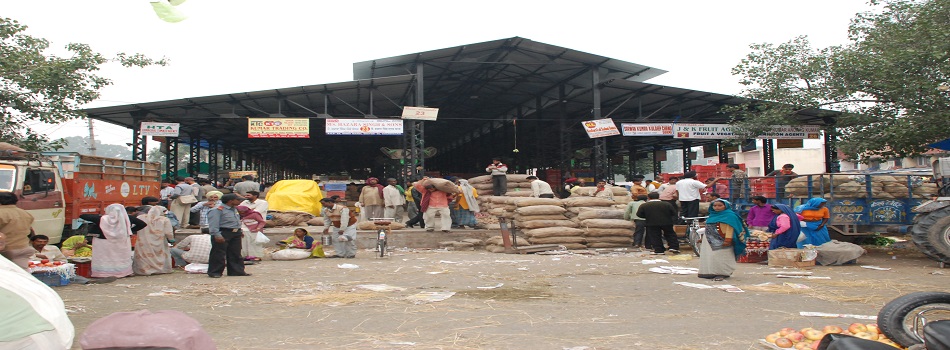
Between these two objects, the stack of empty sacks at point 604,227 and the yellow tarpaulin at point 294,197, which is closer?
the stack of empty sacks at point 604,227

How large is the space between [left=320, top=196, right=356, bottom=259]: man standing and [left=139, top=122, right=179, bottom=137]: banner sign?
400 inches

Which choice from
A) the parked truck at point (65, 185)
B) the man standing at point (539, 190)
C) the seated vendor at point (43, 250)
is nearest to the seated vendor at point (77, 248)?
the seated vendor at point (43, 250)

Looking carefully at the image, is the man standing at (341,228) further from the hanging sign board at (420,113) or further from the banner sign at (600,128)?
the banner sign at (600,128)

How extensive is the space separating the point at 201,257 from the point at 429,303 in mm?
5206

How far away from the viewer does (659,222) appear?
11984 mm

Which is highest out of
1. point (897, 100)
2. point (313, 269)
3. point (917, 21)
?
point (917, 21)

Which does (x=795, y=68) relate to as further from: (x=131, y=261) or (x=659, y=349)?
(x=131, y=261)

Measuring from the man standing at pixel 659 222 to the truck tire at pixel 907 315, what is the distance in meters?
7.96

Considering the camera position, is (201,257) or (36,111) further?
(36,111)

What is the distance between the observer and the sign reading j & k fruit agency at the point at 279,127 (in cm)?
1902

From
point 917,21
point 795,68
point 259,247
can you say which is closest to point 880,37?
point 917,21

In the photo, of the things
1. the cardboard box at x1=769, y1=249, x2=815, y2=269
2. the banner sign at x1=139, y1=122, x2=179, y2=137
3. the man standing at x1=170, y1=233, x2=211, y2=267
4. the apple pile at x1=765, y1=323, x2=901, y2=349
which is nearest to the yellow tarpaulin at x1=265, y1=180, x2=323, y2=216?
the banner sign at x1=139, y1=122, x2=179, y2=137

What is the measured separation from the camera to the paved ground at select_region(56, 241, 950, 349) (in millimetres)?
4914

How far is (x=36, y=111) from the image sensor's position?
15.4 m
